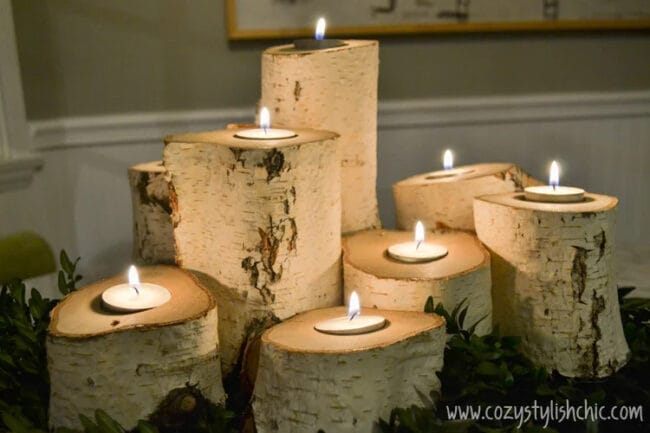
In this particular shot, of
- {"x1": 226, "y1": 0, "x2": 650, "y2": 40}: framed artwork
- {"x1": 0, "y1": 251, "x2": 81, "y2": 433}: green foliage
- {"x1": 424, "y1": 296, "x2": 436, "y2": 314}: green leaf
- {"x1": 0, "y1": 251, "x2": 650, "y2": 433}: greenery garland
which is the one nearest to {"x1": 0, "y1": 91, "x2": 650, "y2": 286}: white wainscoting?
{"x1": 226, "y1": 0, "x2": 650, "y2": 40}: framed artwork

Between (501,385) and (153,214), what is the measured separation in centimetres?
63

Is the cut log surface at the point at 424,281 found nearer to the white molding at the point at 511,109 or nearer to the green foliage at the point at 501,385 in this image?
the green foliage at the point at 501,385

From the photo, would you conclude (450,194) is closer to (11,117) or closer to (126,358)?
(126,358)

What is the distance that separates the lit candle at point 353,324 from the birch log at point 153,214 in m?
0.39

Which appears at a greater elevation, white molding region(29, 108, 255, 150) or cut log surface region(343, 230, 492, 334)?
white molding region(29, 108, 255, 150)

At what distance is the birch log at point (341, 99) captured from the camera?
41.0 inches

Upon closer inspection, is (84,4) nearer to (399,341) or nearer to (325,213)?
(325,213)

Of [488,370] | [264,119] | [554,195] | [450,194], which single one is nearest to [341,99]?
[264,119]

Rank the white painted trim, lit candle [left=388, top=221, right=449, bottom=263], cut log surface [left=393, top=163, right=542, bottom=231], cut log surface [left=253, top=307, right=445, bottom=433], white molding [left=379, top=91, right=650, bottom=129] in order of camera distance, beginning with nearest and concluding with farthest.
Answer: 1. cut log surface [left=253, top=307, right=445, bottom=433]
2. lit candle [left=388, top=221, right=449, bottom=263]
3. cut log surface [left=393, top=163, right=542, bottom=231]
4. the white painted trim
5. white molding [left=379, top=91, right=650, bottom=129]

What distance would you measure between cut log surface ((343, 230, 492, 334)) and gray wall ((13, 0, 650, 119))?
0.71m

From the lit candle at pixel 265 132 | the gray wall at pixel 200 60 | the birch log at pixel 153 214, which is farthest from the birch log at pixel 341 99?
the gray wall at pixel 200 60

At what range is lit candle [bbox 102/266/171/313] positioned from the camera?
0.84 m

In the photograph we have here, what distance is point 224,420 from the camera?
2.71 feet

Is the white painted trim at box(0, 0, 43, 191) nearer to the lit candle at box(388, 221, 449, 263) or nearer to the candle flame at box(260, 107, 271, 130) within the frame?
the candle flame at box(260, 107, 271, 130)
